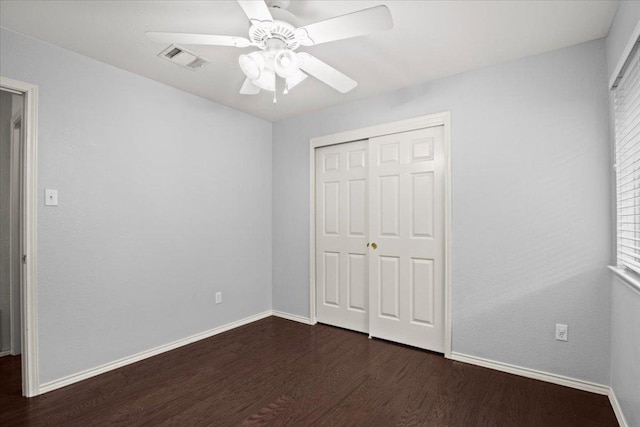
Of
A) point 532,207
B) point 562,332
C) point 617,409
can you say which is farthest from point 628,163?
point 617,409

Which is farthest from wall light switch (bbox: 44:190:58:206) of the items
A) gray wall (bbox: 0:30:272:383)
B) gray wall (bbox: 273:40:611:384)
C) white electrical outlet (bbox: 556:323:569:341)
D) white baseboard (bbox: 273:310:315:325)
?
white electrical outlet (bbox: 556:323:569:341)

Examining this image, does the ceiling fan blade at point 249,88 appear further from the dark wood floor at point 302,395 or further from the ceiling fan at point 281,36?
the dark wood floor at point 302,395

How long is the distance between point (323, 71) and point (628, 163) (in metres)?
1.81

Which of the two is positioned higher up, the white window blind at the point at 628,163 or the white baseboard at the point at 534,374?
the white window blind at the point at 628,163

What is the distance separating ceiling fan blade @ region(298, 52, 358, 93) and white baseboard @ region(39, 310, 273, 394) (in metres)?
2.59

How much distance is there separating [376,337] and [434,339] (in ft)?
1.87

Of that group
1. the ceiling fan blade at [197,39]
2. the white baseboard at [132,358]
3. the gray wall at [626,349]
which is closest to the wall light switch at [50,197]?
the white baseboard at [132,358]

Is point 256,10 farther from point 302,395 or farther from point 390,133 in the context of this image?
point 302,395

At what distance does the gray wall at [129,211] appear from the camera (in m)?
2.22

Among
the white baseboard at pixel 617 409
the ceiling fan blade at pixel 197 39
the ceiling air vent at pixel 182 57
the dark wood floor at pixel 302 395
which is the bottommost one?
the dark wood floor at pixel 302 395

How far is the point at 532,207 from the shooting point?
2.35m

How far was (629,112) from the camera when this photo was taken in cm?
176

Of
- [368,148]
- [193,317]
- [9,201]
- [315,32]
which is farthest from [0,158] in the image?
[368,148]

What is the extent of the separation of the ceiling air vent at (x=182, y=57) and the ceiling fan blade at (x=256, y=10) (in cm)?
103
